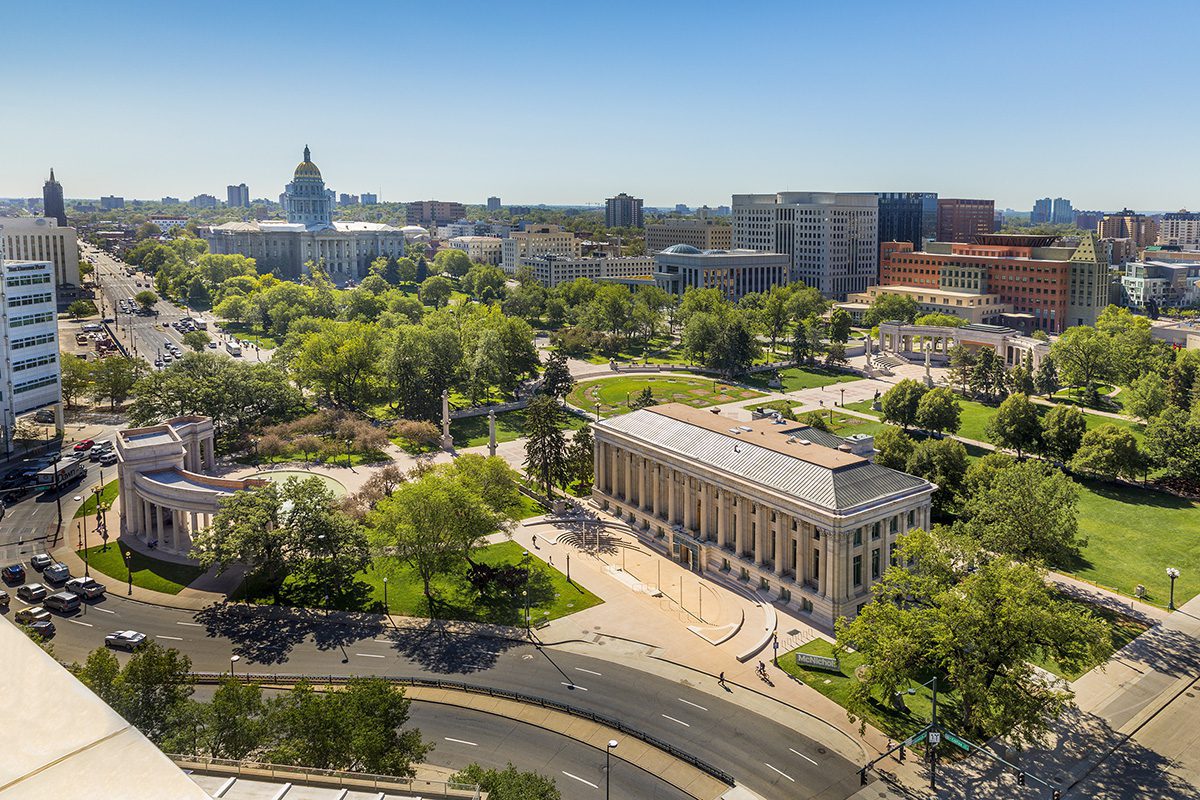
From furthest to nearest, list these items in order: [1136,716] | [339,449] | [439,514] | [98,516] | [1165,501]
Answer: [339,449] → [1165,501] → [98,516] → [439,514] → [1136,716]

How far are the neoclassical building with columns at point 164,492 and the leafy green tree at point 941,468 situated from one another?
63.0 metres

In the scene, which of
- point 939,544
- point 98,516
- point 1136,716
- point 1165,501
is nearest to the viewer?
point 1136,716

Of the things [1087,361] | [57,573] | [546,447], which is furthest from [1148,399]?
[57,573]

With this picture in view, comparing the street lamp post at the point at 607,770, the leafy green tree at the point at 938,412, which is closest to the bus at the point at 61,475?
the street lamp post at the point at 607,770

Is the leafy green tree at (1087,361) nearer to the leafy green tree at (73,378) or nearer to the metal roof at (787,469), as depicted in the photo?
the metal roof at (787,469)

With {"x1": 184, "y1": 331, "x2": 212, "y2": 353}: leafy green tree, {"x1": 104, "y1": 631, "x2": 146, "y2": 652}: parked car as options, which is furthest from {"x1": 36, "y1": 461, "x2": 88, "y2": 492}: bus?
{"x1": 184, "y1": 331, "x2": 212, "y2": 353}: leafy green tree

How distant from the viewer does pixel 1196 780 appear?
153 ft

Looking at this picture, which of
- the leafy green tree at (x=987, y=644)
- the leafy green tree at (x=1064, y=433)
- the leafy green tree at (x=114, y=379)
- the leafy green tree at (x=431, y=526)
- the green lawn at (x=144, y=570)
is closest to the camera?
the leafy green tree at (x=987, y=644)

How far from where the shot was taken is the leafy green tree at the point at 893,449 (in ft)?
300

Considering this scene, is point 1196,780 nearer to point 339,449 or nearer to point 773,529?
point 773,529

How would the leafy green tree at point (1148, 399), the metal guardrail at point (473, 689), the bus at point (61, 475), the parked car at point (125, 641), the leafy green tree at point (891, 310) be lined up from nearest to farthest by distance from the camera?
the metal guardrail at point (473, 689), the parked car at point (125, 641), the bus at point (61, 475), the leafy green tree at point (1148, 399), the leafy green tree at point (891, 310)

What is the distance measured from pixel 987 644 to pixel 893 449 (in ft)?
149

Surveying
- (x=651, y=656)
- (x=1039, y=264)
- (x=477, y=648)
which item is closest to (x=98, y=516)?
(x=477, y=648)

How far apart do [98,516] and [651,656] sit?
57770 mm
